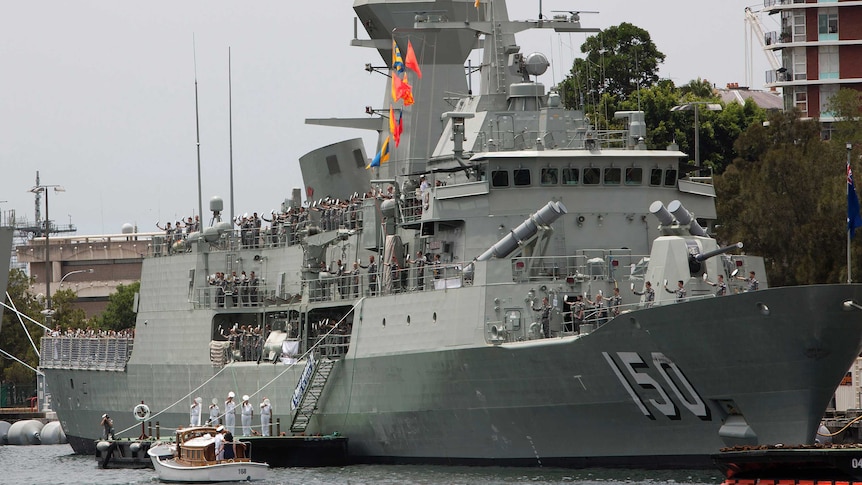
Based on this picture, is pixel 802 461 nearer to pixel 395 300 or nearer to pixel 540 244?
pixel 540 244

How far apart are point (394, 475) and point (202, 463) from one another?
12.9 feet

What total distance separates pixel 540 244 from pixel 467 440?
13.8ft

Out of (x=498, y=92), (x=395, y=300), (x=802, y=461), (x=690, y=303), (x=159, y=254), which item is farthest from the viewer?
(x=159, y=254)

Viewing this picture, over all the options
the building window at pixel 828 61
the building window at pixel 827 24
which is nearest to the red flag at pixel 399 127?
the building window at pixel 827 24

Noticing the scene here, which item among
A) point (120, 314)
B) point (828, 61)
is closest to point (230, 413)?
point (828, 61)

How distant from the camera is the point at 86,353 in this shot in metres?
47.1

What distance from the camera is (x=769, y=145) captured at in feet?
158

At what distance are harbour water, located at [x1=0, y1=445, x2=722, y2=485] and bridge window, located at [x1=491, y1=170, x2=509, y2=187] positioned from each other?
19.3 ft

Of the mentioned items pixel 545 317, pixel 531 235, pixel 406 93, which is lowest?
pixel 545 317

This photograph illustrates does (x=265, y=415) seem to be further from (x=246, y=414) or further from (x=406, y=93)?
(x=406, y=93)

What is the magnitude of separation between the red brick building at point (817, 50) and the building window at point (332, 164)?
91.2 ft

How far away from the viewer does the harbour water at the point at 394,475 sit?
2972cm

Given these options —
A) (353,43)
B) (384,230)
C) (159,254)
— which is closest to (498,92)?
(384,230)

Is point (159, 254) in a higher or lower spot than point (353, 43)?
lower
